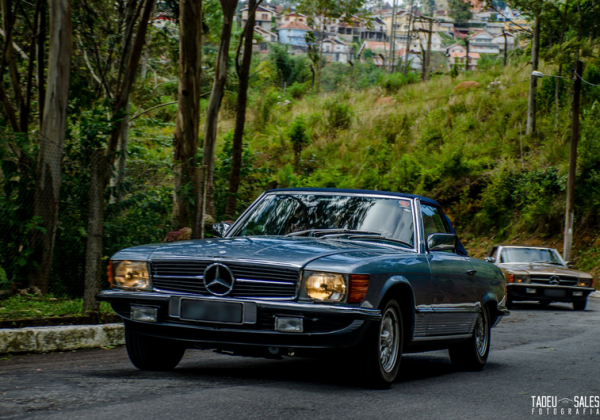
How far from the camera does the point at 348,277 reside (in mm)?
5105

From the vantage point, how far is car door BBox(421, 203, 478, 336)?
6.47 meters

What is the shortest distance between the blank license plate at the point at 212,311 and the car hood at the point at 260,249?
32cm

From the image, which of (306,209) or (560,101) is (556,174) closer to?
(560,101)

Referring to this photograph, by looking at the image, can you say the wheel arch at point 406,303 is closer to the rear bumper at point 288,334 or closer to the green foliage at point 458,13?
the rear bumper at point 288,334

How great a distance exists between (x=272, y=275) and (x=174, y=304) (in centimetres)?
75

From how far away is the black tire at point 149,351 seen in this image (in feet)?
19.4

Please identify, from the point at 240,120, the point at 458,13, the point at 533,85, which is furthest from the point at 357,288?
the point at 458,13

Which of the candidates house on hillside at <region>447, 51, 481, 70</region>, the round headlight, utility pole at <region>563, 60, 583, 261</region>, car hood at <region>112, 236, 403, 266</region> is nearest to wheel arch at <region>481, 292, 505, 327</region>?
car hood at <region>112, 236, 403, 266</region>

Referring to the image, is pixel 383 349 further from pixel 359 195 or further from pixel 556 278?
pixel 556 278

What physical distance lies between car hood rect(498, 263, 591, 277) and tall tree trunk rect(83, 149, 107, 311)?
37.2 ft


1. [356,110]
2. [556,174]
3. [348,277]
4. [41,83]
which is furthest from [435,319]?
[356,110]

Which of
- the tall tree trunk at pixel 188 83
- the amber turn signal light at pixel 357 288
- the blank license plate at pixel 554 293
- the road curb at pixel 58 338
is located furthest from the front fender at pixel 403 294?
the blank license plate at pixel 554 293

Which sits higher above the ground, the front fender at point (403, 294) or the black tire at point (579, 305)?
the front fender at point (403, 294)

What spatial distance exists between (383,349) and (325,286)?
827mm
